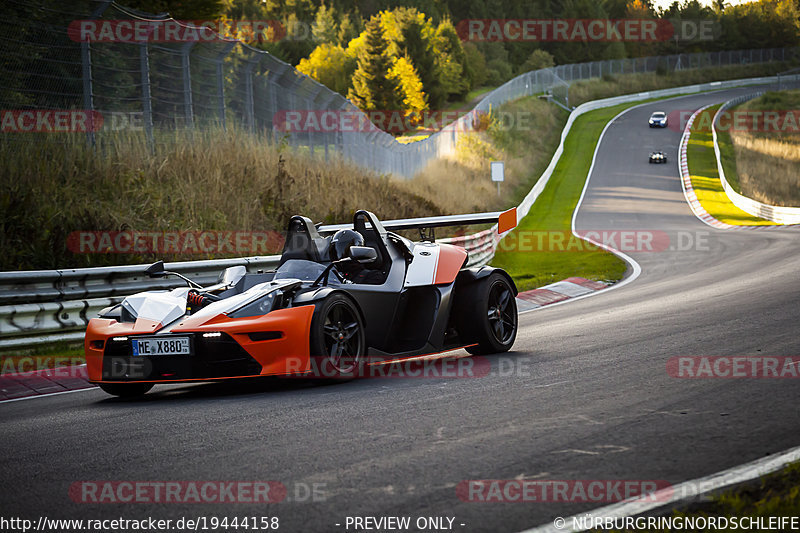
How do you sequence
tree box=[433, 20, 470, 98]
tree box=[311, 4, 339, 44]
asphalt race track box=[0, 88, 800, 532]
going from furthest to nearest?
tree box=[311, 4, 339, 44], tree box=[433, 20, 470, 98], asphalt race track box=[0, 88, 800, 532]

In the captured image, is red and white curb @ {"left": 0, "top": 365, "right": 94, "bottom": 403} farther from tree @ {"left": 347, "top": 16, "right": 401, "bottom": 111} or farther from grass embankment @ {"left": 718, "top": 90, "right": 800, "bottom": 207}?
tree @ {"left": 347, "top": 16, "right": 401, "bottom": 111}

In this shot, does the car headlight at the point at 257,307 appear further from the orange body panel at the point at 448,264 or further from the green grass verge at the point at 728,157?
the green grass verge at the point at 728,157

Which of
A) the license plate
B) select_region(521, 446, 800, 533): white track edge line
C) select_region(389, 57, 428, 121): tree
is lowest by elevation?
select_region(521, 446, 800, 533): white track edge line

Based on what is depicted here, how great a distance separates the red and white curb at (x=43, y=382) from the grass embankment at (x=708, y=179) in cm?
2954

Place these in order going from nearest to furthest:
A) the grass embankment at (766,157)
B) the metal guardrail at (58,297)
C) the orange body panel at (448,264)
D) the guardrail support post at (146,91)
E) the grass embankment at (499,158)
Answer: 1. the orange body panel at (448,264)
2. the metal guardrail at (58,297)
3. the guardrail support post at (146,91)
4. the grass embankment at (499,158)
5. the grass embankment at (766,157)

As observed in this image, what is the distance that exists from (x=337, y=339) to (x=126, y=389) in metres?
1.82

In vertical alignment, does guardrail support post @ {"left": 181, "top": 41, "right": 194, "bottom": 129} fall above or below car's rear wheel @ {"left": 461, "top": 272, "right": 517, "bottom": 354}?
above

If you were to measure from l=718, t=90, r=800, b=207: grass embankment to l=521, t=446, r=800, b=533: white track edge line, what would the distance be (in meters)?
38.3

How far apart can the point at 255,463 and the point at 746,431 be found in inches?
105

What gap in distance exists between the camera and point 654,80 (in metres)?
97.9

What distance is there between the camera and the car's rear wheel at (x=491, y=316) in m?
8.44

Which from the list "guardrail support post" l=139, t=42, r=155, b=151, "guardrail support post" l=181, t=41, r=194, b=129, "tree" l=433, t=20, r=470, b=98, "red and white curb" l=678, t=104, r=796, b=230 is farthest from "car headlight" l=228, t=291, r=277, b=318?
"tree" l=433, t=20, r=470, b=98

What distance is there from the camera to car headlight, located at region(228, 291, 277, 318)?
269 inches

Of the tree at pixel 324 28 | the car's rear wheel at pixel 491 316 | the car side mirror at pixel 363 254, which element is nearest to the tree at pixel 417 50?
the tree at pixel 324 28
